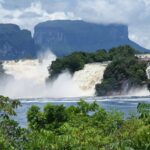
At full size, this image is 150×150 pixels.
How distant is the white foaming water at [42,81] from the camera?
103812 millimetres

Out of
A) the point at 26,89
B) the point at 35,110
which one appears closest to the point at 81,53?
the point at 26,89

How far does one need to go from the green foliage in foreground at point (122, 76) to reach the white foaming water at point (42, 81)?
9.49ft

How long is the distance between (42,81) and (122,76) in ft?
78.4

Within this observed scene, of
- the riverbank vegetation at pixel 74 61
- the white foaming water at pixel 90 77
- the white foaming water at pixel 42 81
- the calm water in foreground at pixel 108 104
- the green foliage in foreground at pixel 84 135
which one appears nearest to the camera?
the green foliage in foreground at pixel 84 135

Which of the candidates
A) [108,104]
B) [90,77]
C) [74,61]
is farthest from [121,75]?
[108,104]

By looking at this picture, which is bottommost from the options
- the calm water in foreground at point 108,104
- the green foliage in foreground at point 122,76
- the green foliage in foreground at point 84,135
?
the green foliage in foreground at point 84,135

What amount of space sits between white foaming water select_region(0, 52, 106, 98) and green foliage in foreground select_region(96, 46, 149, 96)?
289 centimetres

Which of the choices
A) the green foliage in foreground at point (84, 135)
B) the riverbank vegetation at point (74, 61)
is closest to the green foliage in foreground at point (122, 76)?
the riverbank vegetation at point (74, 61)

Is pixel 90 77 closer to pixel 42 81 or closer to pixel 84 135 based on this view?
pixel 42 81

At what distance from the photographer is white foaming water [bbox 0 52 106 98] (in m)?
104

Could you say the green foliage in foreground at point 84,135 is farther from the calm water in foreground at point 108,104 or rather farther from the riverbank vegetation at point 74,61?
the riverbank vegetation at point 74,61

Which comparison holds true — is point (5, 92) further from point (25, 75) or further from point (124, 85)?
point (124, 85)

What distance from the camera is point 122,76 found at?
99.9m

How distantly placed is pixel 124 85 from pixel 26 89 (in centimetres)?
2297
